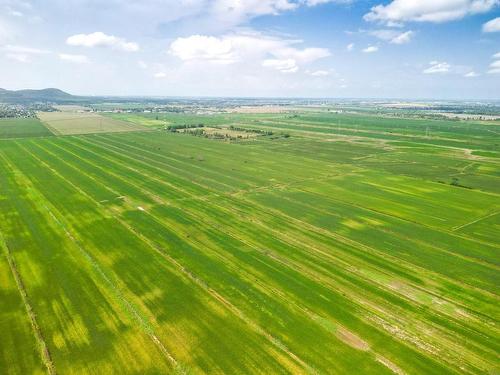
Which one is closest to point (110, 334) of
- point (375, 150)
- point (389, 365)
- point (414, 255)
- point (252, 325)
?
point (252, 325)

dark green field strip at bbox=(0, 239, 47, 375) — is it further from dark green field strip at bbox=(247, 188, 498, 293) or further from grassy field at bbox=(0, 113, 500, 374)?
dark green field strip at bbox=(247, 188, 498, 293)

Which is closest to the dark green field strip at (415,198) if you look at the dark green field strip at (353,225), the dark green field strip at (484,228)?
the dark green field strip at (484,228)

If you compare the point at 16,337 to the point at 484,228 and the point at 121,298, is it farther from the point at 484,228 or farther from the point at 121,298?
the point at 484,228

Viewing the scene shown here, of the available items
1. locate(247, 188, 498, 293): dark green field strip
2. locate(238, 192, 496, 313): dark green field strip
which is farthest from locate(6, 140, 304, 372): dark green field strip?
locate(247, 188, 498, 293): dark green field strip

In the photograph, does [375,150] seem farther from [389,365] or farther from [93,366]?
[93,366]

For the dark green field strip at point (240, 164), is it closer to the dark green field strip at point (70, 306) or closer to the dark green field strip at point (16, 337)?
the dark green field strip at point (70, 306)
